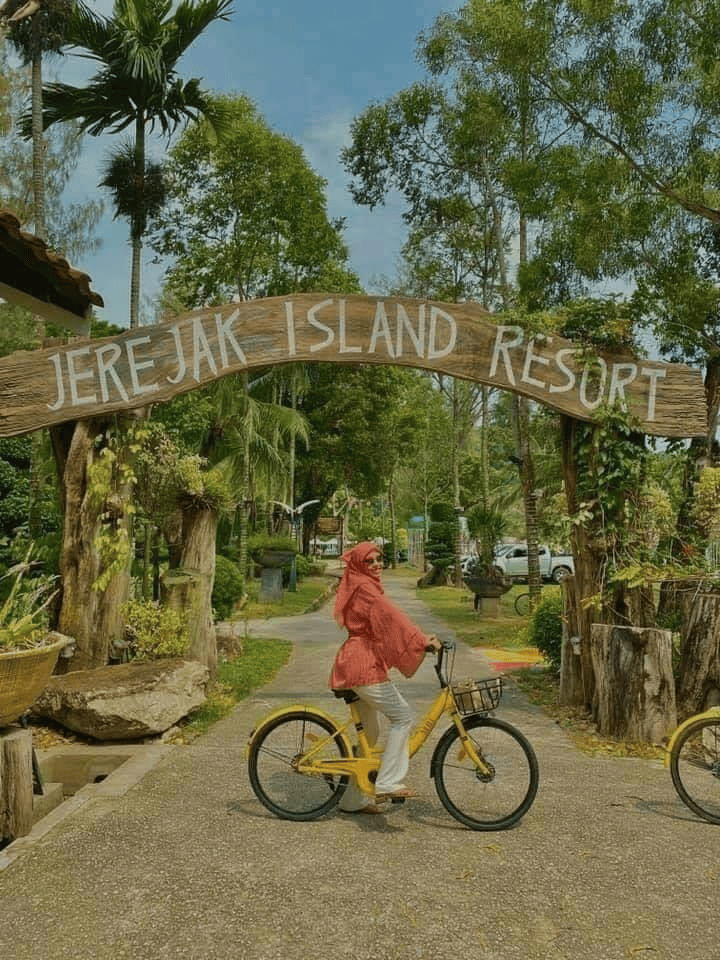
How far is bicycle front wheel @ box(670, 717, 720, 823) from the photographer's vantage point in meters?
5.33

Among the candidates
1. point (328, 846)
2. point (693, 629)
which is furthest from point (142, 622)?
point (693, 629)

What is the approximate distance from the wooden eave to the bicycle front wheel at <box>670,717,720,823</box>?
5.87 m

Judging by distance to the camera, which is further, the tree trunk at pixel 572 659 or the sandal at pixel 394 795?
the tree trunk at pixel 572 659

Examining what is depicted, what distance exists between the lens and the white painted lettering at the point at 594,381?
7922mm

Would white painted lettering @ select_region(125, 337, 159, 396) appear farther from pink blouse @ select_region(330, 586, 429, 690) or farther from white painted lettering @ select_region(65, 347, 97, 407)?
pink blouse @ select_region(330, 586, 429, 690)

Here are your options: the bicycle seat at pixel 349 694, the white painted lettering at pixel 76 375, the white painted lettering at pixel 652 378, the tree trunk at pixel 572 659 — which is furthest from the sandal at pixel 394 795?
the white painted lettering at pixel 76 375

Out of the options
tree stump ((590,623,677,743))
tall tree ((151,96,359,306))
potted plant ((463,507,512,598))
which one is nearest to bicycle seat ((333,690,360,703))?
tree stump ((590,623,677,743))

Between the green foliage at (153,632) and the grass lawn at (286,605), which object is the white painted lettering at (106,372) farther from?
the grass lawn at (286,605)

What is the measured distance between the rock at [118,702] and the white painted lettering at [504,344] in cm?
400

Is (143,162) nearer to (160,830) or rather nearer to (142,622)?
(142,622)

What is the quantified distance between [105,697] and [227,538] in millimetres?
20032

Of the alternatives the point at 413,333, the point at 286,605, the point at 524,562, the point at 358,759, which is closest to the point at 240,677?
the point at 413,333

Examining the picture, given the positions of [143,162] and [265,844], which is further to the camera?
[143,162]

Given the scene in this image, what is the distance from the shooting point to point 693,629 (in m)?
7.55
